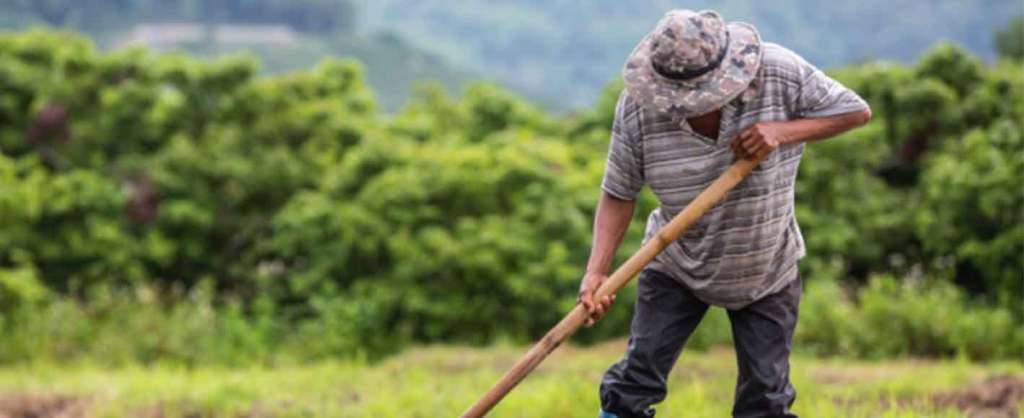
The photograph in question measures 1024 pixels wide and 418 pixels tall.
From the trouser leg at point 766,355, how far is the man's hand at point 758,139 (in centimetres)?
58

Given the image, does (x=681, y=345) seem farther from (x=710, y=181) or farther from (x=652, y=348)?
(x=710, y=181)

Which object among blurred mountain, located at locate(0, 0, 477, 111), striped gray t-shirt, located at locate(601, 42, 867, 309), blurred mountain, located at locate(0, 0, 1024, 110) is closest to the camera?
striped gray t-shirt, located at locate(601, 42, 867, 309)

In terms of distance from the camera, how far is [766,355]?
169 inches

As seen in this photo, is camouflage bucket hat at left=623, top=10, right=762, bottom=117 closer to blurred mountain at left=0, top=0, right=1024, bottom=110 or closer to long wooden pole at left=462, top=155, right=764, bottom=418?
long wooden pole at left=462, top=155, right=764, bottom=418

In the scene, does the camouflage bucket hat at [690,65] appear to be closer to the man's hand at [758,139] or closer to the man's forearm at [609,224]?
the man's hand at [758,139]

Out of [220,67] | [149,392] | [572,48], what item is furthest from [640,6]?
[149,392]

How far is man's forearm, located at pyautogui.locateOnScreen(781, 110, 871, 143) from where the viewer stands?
4000 mm

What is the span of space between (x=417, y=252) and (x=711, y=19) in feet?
28.6

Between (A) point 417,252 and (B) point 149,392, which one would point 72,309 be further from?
(B) point 149,392

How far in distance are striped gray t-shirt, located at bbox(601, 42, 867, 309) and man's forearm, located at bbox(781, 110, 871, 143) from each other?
0.9 inches

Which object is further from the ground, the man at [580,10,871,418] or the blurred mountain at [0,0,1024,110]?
the man at [580,10,871,418]

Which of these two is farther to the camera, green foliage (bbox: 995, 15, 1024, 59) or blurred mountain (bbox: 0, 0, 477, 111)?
blurred mountain (bbox: 0, 0, 477, 111)

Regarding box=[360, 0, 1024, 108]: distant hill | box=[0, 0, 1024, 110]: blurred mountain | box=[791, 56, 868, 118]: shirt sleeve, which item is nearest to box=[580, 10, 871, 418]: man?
box=[791, 56, 868, 118]: shirt sleeve

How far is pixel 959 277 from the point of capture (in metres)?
12.5
